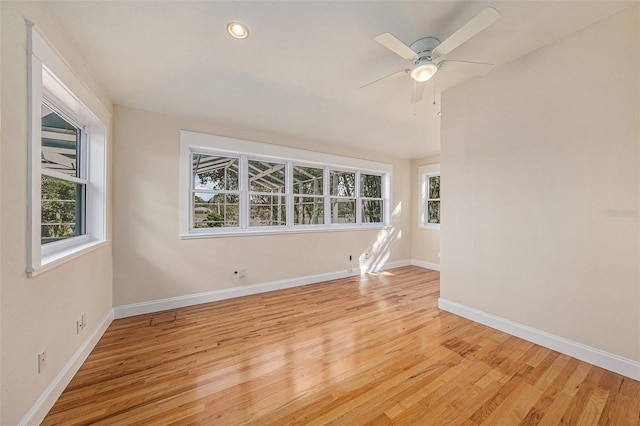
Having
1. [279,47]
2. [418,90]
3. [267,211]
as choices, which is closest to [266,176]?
[267,211]

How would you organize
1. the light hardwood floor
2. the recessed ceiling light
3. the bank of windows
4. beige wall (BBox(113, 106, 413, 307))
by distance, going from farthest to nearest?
the bank of windows → beige wall (BBox(113, 106, 413, 307)) → the recessed ceiling light → the light hardwood floor

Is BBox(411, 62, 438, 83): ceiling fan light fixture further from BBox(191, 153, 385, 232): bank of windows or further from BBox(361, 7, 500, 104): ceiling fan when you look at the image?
BBox(191, 153, 385, 232): bank of windows

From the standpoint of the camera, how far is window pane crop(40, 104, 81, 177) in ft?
5.99

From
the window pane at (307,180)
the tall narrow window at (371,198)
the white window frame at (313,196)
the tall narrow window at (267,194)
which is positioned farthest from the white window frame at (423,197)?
the tall narrow window at (267,194)

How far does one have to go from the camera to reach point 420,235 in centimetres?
552

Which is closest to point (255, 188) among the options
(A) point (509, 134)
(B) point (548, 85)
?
(A) point (509, 134)

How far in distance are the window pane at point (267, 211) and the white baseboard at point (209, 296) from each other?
37.6 inches

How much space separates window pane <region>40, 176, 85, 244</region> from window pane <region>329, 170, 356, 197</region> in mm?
3431

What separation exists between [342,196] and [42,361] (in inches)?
162

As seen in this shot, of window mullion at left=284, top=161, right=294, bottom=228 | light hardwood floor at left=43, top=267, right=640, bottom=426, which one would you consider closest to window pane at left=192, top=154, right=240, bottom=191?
window mullion at left=284, top=161, right=294, bottom=228

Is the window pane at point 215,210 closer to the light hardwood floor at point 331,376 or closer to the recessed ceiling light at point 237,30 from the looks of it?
the light hardwood floor at point 331,376

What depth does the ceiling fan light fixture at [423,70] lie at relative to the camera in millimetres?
1917

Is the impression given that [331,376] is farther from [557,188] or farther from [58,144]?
[58,144]

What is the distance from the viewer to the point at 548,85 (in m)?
2.20
